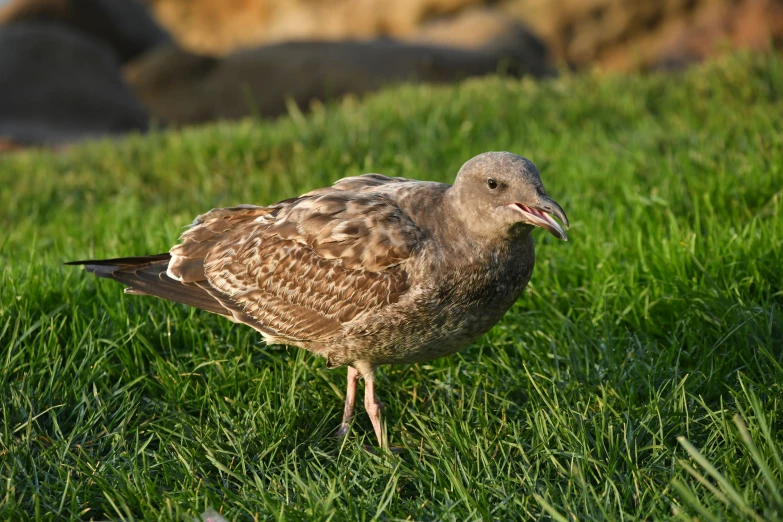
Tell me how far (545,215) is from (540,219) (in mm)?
47

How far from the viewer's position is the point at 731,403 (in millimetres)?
3809

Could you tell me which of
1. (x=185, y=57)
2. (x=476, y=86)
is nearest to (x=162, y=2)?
(x=185, y=57)

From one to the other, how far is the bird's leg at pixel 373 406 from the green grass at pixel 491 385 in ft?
0.46

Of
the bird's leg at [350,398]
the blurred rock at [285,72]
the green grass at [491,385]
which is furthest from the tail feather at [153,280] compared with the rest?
the blurred rock at [285,72]

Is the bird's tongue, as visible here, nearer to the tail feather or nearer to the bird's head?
the bird's head

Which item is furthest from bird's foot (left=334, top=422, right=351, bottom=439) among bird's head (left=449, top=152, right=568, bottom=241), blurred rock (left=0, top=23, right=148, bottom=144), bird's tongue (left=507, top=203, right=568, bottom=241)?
blurred rock (left=0, top=23, right=148, bottom=144)

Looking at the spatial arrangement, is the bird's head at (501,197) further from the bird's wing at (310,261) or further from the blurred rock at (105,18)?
the blurred rock at (105,18)

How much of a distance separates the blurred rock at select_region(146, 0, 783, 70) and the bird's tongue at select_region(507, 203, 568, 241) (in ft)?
19.7

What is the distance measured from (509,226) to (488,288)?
29 centimetres

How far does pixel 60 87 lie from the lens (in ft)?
44.8

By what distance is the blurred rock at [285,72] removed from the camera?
508 inches

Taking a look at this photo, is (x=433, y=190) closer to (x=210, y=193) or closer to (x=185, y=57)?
(x=210, y=193)

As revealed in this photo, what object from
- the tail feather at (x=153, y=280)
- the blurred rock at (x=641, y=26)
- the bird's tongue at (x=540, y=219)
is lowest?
the blurred rock at (x=641, y=26)

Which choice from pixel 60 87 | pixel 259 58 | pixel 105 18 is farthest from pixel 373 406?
pixel 105 18
